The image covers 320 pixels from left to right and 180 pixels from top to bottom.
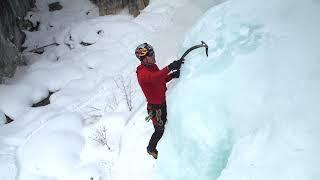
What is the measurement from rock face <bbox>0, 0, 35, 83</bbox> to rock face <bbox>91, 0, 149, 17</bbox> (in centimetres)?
186

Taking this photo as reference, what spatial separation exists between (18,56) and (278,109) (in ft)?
22.3

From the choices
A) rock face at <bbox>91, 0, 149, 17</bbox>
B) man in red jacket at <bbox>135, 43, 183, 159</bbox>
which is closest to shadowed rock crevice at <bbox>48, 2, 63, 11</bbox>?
rock face at <bbox>91, 0, 149, 17</bbox>

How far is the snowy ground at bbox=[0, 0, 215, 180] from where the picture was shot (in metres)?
6.34

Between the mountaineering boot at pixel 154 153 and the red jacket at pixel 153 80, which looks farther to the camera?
the mountaineering boot at pixel 154 153

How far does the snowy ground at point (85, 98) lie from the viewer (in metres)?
6.34

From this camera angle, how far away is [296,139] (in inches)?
148

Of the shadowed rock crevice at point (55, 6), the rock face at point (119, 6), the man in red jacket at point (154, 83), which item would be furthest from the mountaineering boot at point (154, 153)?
the shadowed rock crevice at point (55, 6)

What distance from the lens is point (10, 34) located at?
10.0m

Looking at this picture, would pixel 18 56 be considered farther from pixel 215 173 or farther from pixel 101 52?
pixel 215 173

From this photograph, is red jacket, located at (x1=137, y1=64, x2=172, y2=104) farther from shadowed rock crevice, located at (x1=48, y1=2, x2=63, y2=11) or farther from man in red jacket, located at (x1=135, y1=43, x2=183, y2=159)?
shadowed rock crevice, located at (x1=48, y1=2, x2=63, y2=11)

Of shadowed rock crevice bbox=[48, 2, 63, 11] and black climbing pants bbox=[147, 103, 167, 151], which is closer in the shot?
black climbing pants bbox=[147, 103, 167, 151]

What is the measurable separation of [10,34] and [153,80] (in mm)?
5860

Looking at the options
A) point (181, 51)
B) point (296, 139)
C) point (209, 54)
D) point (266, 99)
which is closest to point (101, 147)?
point (181, 51)

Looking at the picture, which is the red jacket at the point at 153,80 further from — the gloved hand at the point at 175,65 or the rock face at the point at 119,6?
the rock face at the point at 119,6
